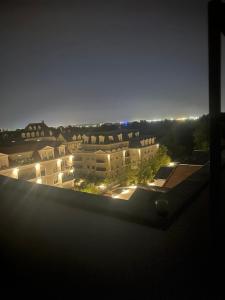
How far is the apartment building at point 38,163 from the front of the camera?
19.9 meters

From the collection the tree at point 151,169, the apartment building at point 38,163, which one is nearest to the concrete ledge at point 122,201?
the apartment building at point 38,163

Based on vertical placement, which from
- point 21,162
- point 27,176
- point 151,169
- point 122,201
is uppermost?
point 122,201

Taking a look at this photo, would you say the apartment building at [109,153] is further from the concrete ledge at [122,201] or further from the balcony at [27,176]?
the concrete ledge at [122,201]

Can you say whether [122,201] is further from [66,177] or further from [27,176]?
[66,177]

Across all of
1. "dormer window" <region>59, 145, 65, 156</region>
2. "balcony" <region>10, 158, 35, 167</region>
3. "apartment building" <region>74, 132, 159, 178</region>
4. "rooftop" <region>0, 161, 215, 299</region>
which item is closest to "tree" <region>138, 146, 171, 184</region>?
"dormer window" <region>59, 145, 65, 156</region>

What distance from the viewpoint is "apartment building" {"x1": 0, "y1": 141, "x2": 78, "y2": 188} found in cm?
1988

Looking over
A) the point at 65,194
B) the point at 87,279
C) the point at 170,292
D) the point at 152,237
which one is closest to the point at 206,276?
the point at 170,292

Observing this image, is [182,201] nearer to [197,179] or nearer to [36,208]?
[197,179]

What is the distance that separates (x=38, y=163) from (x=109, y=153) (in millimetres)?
11214

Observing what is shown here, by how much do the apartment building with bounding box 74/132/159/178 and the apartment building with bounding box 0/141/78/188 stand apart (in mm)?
6279

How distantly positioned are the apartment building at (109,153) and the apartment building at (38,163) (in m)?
6.28

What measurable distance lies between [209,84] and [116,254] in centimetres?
190

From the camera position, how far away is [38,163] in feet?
72.0

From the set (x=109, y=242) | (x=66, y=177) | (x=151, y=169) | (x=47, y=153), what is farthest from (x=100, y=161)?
(x=109, y=242)
